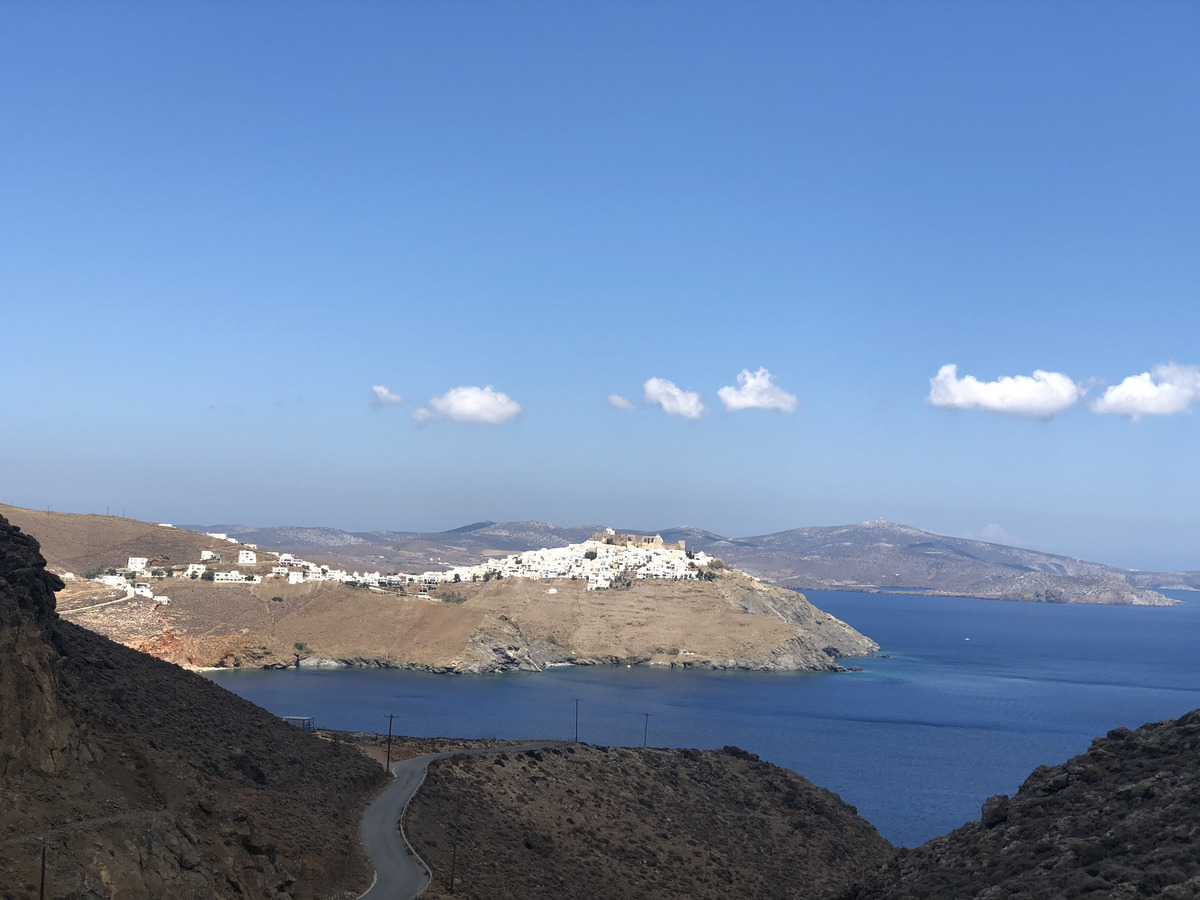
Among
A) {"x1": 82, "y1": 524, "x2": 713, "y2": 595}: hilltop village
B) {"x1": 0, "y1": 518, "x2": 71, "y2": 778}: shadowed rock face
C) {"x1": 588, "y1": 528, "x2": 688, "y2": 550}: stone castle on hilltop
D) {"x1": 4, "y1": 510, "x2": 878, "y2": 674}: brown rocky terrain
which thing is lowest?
{"x1": 4, "y1": 510, "x2": 878, "y2": 674}: brown rocky terrain

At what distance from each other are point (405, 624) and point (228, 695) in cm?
8506

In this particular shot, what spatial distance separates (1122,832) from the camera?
65.0ft

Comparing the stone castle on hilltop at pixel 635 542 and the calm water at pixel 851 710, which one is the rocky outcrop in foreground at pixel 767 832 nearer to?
the calm water at pixel 851 710

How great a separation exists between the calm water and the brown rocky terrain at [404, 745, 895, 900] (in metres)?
7.23

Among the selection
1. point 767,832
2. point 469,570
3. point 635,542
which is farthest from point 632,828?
point 635,542

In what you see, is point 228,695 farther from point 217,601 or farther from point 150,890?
point 217,601

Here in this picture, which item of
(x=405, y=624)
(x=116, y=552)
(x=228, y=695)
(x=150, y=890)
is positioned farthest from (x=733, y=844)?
(x=116, y=552)

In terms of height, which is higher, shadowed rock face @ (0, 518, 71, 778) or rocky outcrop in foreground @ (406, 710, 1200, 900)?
shadowed rock face @ (0, 518, 71, 778)

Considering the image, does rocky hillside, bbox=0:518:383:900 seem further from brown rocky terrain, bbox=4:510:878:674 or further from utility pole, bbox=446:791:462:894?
brown rocky terrain, bbox=4:510:878:674

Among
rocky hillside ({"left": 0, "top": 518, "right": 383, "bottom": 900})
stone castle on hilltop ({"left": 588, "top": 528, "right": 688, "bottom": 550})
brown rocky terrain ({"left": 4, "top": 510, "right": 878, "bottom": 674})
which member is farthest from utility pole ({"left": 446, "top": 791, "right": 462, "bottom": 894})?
stone castle on hilltop ({"left": 588, "top": 528, "right": 688, "bottom": 550})

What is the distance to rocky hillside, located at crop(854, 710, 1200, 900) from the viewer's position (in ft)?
57.8

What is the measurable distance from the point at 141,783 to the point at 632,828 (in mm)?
22669

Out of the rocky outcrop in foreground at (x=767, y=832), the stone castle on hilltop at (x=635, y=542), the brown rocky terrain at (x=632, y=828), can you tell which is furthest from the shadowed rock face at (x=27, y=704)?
the stone castle on hilltop at (x=635, y=542)

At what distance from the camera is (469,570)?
16338 centimetres
